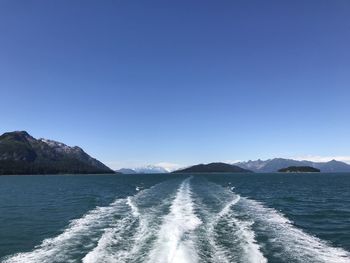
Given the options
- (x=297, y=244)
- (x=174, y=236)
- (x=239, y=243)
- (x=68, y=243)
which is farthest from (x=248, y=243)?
(x=68, y=243)

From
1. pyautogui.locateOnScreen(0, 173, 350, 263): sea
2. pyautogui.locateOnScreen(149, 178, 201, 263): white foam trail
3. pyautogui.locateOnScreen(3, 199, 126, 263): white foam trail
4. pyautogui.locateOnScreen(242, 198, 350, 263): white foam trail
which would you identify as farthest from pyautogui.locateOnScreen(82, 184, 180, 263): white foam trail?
pyautogui.locateOnScreen(242, 198, 350, 263): white foam trail

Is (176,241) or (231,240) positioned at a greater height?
(176,241)

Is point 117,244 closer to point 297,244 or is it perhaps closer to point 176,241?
point 176,241

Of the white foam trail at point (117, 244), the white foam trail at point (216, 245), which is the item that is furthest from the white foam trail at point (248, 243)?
the white foam trail at point (117, 244)

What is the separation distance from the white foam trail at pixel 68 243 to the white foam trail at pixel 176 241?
504cm

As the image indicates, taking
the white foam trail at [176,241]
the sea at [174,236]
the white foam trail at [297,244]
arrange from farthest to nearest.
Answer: the white foam trail at [297,244]
the sea at [174,236]
the white foam trail at [176,241]

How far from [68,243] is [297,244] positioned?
16630mm

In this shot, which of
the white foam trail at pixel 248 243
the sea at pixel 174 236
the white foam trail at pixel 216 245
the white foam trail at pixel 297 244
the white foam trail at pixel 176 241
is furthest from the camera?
the white foam trail at pixel 297 244

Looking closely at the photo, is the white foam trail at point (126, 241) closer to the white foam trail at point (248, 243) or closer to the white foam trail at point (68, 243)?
the white foam trail at point (68, 243)

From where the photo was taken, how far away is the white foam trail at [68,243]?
69.4 feet

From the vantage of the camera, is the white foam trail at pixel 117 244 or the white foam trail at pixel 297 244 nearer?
the white foam trail at pixel 117 244

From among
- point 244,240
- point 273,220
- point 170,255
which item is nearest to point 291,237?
point 244,240

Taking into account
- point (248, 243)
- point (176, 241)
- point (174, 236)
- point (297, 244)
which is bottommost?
point (297, 244)

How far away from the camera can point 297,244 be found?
2492 centimetres
